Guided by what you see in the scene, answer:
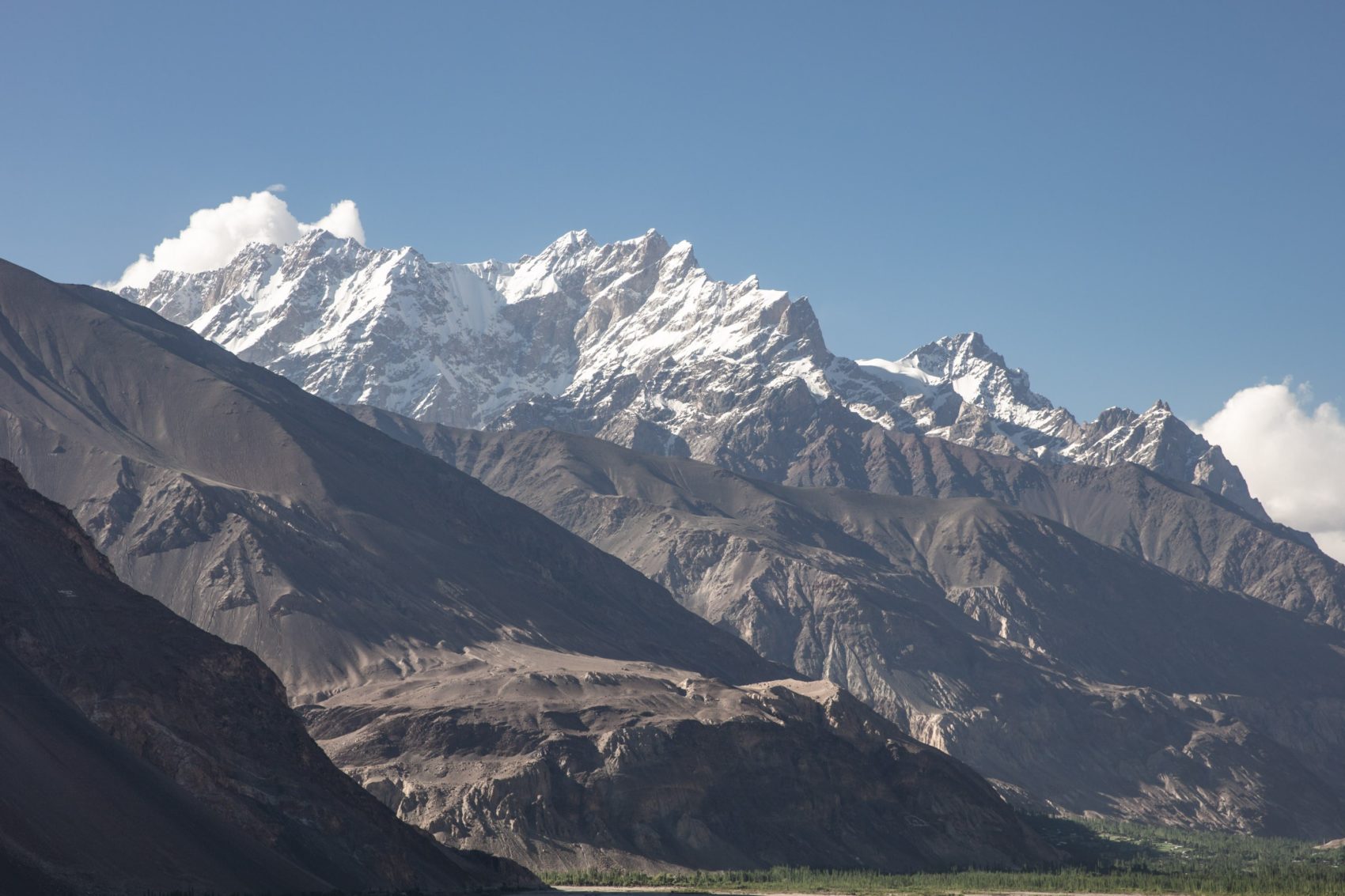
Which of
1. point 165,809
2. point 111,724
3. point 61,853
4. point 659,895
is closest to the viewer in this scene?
point 61,853

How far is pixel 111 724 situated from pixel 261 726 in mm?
20065

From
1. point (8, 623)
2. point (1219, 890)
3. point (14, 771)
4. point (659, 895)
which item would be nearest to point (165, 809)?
point (14, 771)

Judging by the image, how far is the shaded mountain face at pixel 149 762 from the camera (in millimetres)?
108875

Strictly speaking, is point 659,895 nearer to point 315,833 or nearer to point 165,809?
point 315,833

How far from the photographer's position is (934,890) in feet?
589

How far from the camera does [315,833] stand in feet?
457

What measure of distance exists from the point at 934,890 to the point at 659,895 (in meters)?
31.1

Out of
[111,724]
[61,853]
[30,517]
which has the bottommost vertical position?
[61,853]

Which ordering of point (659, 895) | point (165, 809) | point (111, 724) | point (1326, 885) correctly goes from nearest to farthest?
point (165, 809) → point (111, 724) → point (659, 895) → point (1326, 885)

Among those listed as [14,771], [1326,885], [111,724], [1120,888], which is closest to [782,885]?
[1120,888]

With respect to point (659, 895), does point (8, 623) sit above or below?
above

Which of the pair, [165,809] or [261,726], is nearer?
[165,809]

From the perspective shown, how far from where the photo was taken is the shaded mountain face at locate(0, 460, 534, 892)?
10888cm

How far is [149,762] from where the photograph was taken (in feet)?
424
